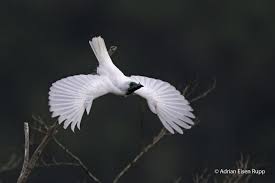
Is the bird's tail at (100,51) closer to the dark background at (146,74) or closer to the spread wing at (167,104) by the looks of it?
the spread wing at (167,104)

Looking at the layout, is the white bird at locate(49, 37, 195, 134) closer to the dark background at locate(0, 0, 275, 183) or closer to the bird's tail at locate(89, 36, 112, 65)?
the bird's tail at locate(89, 36, 112, 65)

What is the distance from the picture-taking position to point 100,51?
16.5 ft

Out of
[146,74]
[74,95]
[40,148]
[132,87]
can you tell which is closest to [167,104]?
[132,87]

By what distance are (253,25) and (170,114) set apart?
48.4ft

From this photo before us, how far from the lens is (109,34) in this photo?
1811 cm

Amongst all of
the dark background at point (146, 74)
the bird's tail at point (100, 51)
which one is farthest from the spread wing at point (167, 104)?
the dark background at point (146, 74)

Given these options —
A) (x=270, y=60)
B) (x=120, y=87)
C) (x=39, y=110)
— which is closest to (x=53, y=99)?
(x=120, y=87)

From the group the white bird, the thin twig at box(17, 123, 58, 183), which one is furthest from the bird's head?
the thin twig at box(17, 123, 58, 183)

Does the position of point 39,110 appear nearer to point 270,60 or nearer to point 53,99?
point 270,60

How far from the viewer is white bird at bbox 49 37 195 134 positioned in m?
4.58

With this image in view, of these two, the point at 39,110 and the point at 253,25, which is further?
the point at 253,25

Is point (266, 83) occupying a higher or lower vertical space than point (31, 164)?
lower

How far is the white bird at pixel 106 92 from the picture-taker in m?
4.58

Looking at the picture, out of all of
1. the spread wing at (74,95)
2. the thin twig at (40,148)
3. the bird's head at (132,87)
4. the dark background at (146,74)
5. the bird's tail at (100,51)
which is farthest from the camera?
the dark background at (146,74)
